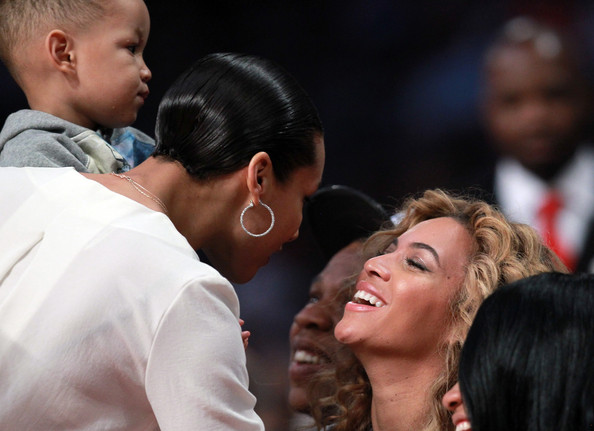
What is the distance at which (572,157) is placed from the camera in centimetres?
322

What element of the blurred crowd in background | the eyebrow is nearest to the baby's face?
the eyebrow

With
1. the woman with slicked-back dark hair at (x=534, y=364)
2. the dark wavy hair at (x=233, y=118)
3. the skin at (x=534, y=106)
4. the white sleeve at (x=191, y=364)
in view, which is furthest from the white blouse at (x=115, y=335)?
the skin at (x=534, y=106)

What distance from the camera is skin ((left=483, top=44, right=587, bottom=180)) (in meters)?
3.25

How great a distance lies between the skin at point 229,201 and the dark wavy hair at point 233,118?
24 millimetres

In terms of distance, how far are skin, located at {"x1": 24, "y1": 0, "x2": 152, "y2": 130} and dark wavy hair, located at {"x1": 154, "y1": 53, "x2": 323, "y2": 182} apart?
0.33m

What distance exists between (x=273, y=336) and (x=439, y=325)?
5.12 feet

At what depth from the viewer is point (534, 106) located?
11.0 ft

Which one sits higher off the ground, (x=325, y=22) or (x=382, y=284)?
(x=325, y=22)

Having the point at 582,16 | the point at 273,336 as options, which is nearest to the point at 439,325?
the point at 273,336

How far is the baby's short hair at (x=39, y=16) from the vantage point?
6.57ft

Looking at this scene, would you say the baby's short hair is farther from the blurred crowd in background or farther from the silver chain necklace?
the blurred crowd in background

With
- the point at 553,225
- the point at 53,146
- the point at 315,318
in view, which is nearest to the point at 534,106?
the point at 553,225

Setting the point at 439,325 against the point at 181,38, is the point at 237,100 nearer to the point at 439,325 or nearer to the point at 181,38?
the point at 439,325

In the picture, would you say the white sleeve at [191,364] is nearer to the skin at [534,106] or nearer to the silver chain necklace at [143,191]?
the silver chain necklace at [143,191]
